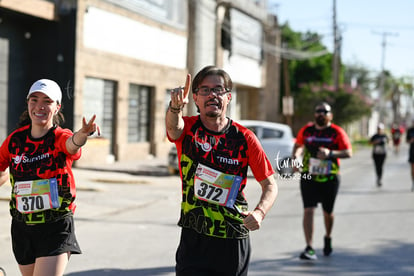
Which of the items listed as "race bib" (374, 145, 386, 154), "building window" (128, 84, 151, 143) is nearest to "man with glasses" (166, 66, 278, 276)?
"race bib" (374, 145, 386, 154)

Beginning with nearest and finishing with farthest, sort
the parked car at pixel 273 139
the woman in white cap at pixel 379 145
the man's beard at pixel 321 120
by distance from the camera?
the man's beard at pixel 321 120 → the woman in white cap at pixel 379 145 → the parked car at pixel 273 139

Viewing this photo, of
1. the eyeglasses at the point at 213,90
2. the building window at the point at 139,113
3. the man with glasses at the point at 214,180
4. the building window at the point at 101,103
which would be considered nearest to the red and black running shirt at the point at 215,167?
the man with glasses at the point at 214,180

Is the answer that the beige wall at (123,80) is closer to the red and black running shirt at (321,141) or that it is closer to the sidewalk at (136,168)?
the sidewalk at (136,168)

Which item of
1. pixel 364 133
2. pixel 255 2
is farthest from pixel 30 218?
pixel 364 133

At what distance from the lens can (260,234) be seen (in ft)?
29.4

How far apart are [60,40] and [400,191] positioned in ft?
37.2

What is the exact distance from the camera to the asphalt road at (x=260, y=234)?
6.83m

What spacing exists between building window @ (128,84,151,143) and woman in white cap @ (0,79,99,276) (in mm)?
19677

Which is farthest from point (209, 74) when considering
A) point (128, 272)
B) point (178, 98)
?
point (128, 272)

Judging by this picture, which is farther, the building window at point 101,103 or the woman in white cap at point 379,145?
the building window at point 101,103

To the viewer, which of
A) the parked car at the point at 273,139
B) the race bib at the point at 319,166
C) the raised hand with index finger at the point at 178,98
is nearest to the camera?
the raised hand with index finger at the point at 178,98

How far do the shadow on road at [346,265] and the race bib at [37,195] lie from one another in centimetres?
313

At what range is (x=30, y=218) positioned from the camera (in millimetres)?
4000

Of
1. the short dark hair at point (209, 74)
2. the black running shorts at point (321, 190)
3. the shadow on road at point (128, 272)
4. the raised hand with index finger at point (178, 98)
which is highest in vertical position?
the short dark hair at point (209, 74)
